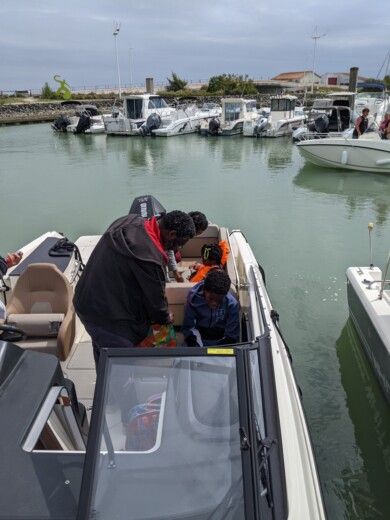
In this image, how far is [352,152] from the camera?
1221cm

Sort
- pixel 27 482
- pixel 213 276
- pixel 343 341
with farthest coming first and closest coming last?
pixel 343 341 < pixel 213 276 < pixel 27 482

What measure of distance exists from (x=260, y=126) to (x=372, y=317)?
65.0 ft

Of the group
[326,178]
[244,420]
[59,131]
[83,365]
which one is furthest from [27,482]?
[59,131]

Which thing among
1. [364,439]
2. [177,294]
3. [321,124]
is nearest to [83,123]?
[321,124]

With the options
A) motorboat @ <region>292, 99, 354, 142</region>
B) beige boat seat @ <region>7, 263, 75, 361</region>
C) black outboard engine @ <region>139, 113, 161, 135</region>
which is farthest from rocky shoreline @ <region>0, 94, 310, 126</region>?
beige boat seat @ <region>7, 263, 75, 361</region>

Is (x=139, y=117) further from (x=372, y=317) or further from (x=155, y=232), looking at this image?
(x=155, y=232)

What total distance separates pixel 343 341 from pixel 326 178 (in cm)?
903

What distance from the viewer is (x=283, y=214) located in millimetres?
9695

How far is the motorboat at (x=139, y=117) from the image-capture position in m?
23.2

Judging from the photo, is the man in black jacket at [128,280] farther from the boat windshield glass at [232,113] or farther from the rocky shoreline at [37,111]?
the rocky shoreline at [37,111]

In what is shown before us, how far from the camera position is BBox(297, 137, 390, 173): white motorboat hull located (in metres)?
11.8

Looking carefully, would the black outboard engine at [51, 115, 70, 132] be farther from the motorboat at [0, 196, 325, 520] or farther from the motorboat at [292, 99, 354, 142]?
the motorboat at [0, 196, 325, 520]

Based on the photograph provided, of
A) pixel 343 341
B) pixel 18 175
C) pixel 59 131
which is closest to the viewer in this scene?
pixel 343 341

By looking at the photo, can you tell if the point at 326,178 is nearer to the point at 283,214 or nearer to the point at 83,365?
the point at 283,214
